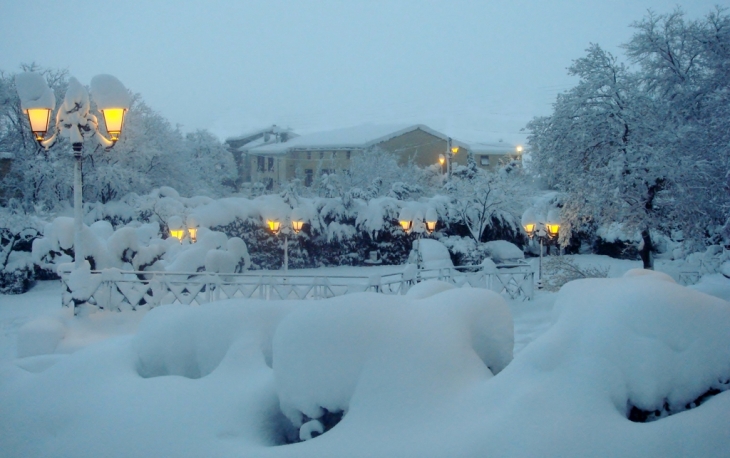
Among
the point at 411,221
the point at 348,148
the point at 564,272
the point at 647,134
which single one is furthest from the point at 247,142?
the point at 647,134

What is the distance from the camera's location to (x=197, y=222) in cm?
1967

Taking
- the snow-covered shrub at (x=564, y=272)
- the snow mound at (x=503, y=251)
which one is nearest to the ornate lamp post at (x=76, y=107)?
the snow-covered shrub at (x=564, y=272)

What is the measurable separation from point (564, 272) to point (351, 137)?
2529 centimetres

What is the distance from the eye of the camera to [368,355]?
3209 mm

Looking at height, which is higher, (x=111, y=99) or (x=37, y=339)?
(x=111, y=99)

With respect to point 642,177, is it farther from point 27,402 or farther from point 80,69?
point 80,69

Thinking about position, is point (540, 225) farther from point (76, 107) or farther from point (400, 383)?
point (400, 383)

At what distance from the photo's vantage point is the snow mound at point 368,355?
10.1 feet

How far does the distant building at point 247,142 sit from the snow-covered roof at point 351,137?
19.0 feet

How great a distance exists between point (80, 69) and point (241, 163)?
70.4 ft

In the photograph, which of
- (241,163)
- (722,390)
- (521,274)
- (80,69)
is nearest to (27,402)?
(722,390)

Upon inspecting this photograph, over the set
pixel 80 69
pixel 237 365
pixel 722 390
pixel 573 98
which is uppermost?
pixel 80 69

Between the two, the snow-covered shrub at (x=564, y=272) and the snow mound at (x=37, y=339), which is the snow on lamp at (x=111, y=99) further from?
the snow-covered shrub at (x=564, y=272)

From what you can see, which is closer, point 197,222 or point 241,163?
point 197,222
